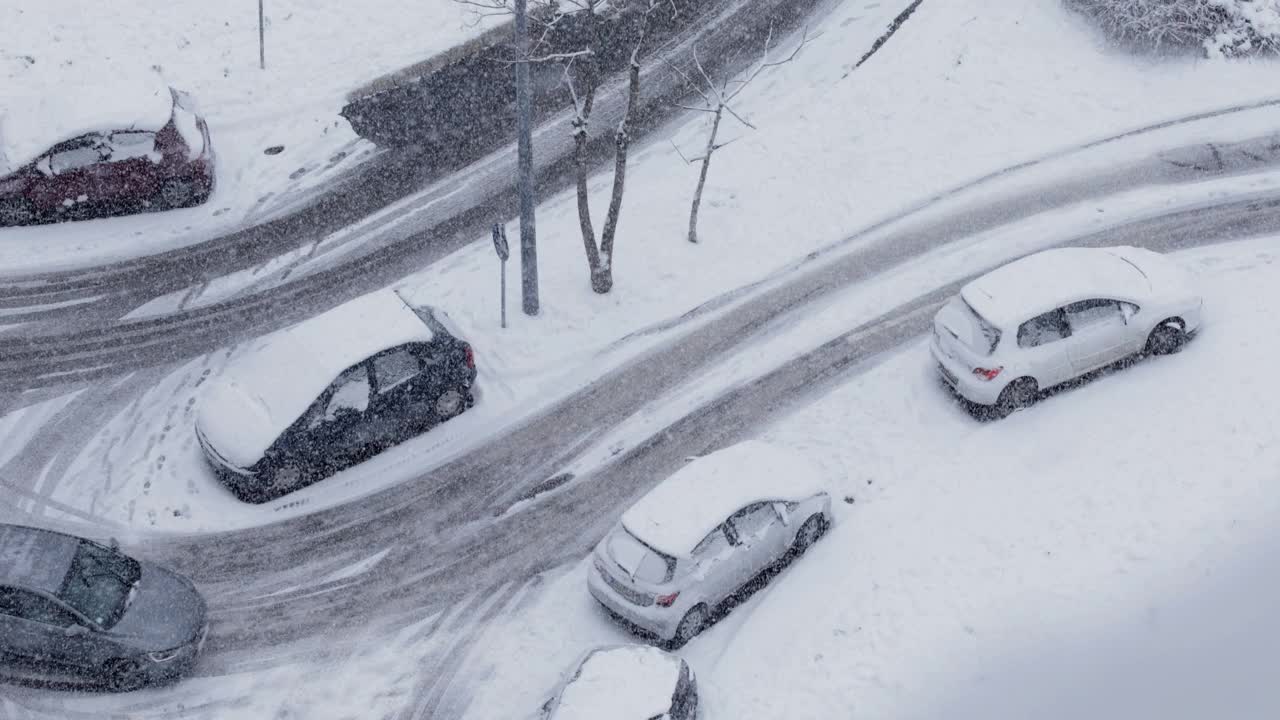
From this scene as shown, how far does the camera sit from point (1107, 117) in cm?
2089

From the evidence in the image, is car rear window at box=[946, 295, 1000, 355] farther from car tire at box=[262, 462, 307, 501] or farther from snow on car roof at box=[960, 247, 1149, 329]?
car tire at box=[262, 462, 307, 501]

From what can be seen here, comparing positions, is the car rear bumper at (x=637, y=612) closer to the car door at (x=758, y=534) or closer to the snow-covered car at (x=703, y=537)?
the snow-covered car at (x=703, y=537)

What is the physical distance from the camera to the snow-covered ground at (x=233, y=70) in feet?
64.0

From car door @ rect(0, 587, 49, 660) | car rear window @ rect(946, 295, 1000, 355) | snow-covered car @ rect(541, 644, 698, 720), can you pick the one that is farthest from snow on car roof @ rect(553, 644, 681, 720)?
car rear window @ rect(946, 295, 1000, 355)

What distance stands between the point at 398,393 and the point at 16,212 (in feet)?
29.3

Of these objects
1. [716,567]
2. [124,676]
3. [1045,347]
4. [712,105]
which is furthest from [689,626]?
[712,105]

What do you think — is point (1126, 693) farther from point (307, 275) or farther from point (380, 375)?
point (307, 275)

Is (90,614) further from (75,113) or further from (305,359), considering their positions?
(75,113)

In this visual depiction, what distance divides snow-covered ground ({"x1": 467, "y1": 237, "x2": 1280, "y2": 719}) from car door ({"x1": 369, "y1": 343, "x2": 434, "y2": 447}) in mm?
3409

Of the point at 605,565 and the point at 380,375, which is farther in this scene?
the point at 380,375

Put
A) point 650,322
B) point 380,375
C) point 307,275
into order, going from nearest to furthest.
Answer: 1. point 380,375
2. point 650,322
3. point 307,275

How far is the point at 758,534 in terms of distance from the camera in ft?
42.4

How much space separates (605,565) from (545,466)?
2737mm

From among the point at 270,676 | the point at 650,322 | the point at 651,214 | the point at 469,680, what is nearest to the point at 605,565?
the point at 469,680
